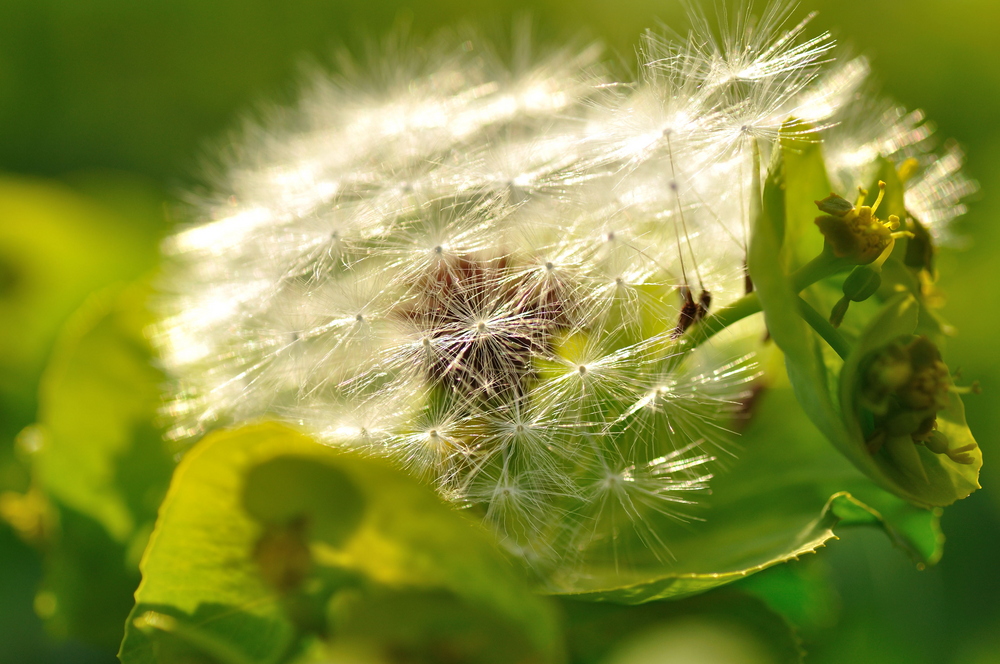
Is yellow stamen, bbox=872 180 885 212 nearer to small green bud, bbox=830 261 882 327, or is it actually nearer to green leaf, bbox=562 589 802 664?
small green bud, bbox=830 261 882 327

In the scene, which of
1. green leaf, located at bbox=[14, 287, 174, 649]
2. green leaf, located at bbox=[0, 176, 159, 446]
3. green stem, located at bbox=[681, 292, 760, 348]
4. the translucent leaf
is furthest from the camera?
green leaf, located at bbox=[0, 176, 159, 446]

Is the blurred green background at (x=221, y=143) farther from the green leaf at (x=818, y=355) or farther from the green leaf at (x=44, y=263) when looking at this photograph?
the green leaf at (x=818, y=355)

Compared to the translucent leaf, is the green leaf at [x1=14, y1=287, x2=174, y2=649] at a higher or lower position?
higher

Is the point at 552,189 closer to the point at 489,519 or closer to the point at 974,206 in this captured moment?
the point at 489,519

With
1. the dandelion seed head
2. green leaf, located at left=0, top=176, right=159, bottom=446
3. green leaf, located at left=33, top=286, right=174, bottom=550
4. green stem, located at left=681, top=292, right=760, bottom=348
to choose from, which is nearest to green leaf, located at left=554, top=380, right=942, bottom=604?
the dandelion seed head

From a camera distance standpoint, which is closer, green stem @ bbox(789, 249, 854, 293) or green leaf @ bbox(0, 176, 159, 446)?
green stem @ bbox(789, 249, 854, 293)

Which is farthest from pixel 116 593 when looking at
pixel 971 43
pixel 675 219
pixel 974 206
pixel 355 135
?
pixel 971 43

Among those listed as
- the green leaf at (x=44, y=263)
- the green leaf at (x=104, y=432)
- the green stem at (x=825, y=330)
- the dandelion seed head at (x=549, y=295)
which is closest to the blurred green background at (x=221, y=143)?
the green leaf at (x=44, y=263)
